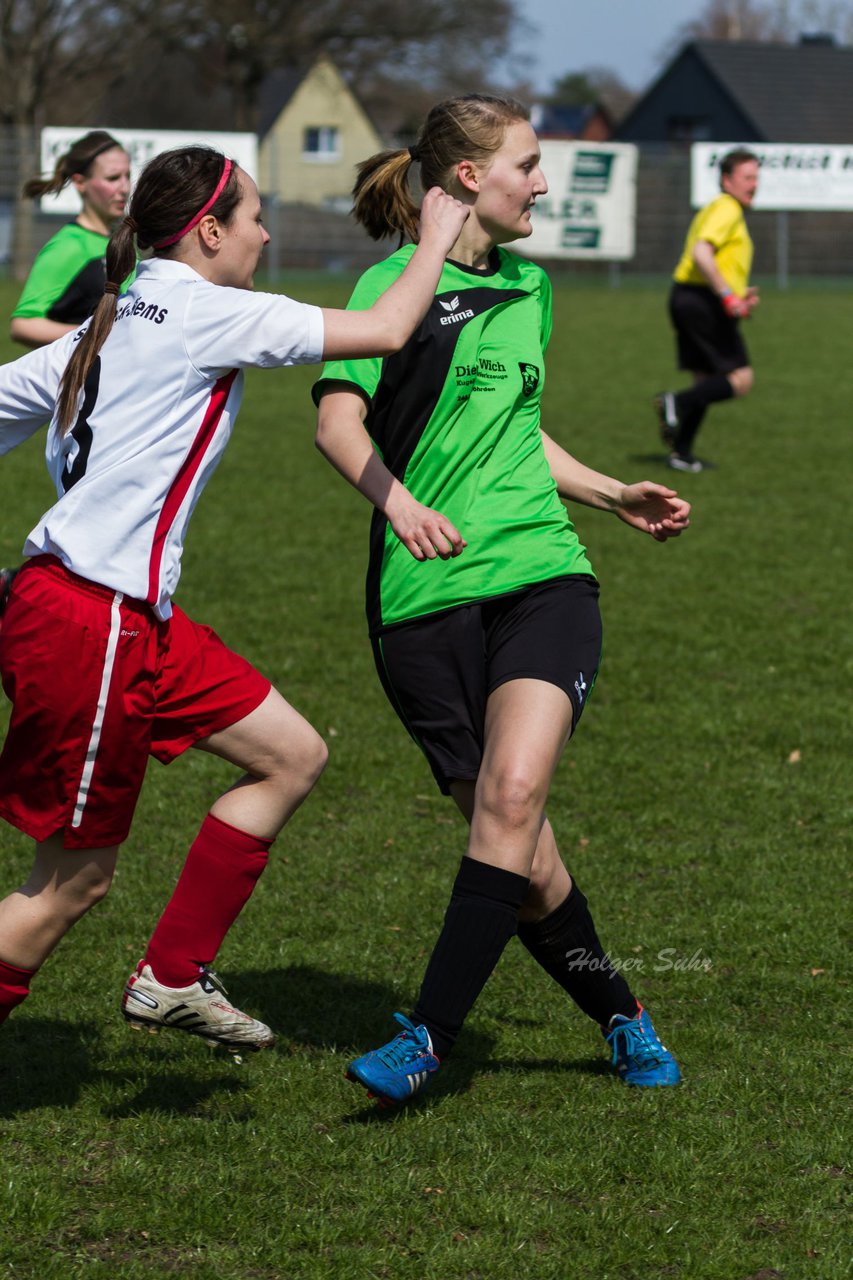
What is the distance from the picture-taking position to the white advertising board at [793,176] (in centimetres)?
3356

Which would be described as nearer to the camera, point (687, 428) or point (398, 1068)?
point (398, 1068)

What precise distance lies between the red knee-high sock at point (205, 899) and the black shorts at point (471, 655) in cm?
46

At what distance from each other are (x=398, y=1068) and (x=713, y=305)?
10.3m

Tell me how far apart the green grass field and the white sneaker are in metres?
0.11

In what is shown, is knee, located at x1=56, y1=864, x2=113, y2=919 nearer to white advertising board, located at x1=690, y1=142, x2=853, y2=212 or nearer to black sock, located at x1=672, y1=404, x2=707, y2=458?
black sock, located at x1=672, y1=404, x2=707, y2=458

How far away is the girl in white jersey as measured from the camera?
3.26 metres

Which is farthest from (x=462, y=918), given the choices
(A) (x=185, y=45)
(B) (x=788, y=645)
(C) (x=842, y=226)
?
(A) (x=185, y=45)

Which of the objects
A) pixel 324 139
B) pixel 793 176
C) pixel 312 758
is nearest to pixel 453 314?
pixel 312 758

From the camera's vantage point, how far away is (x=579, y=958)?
3.78 m

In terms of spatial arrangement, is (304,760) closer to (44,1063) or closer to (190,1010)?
(190,1010)

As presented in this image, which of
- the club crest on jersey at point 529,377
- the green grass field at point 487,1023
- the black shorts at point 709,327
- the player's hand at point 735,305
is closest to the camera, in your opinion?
the green grass field at point 487,1023

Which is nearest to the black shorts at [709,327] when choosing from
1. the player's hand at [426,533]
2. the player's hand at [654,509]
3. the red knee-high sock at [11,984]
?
the player's hand at [654,509]

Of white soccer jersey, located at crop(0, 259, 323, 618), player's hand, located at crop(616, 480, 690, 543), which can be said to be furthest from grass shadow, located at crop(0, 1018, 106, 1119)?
player's hand, located at crop(616, 480, 690, 543)

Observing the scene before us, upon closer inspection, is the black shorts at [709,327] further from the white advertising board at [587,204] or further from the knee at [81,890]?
the white advertising board at [587,204]
